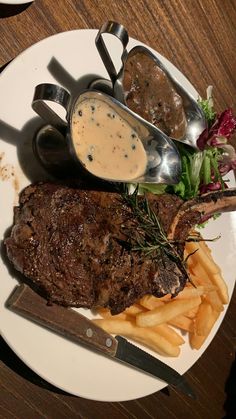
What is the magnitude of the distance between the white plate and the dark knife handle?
0.06m

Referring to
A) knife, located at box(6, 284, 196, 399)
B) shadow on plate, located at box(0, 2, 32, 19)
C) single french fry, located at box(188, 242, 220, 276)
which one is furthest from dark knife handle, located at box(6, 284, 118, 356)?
shadow on plate, located at box(0, 2, 32, 19)

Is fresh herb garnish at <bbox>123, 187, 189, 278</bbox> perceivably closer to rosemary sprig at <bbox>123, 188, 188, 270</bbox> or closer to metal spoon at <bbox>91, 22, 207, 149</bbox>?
rosemary sprig at <bbox>123, 188, 188, 270</bbox>

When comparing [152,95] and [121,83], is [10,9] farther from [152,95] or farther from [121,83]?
[152,95]

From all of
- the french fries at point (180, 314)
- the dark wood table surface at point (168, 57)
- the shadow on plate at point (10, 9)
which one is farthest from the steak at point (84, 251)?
the shadow on plate at point (10, 9)

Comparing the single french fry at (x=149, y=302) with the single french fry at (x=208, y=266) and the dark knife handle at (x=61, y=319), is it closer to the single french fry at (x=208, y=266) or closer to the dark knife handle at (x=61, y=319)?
the dark knife handle at (x=61, y=319)

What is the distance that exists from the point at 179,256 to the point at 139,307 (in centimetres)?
43

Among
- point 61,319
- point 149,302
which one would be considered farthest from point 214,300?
point 61,319

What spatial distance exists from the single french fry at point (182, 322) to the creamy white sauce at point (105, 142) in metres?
0.95

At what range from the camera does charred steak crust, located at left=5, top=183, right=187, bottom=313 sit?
89.9 inches

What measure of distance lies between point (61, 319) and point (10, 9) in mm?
1532

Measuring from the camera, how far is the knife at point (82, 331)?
233cm

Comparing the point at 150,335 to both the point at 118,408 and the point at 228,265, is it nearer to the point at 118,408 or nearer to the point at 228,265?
the point at 118,408

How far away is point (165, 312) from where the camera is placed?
284cm

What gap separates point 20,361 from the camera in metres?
2.56
